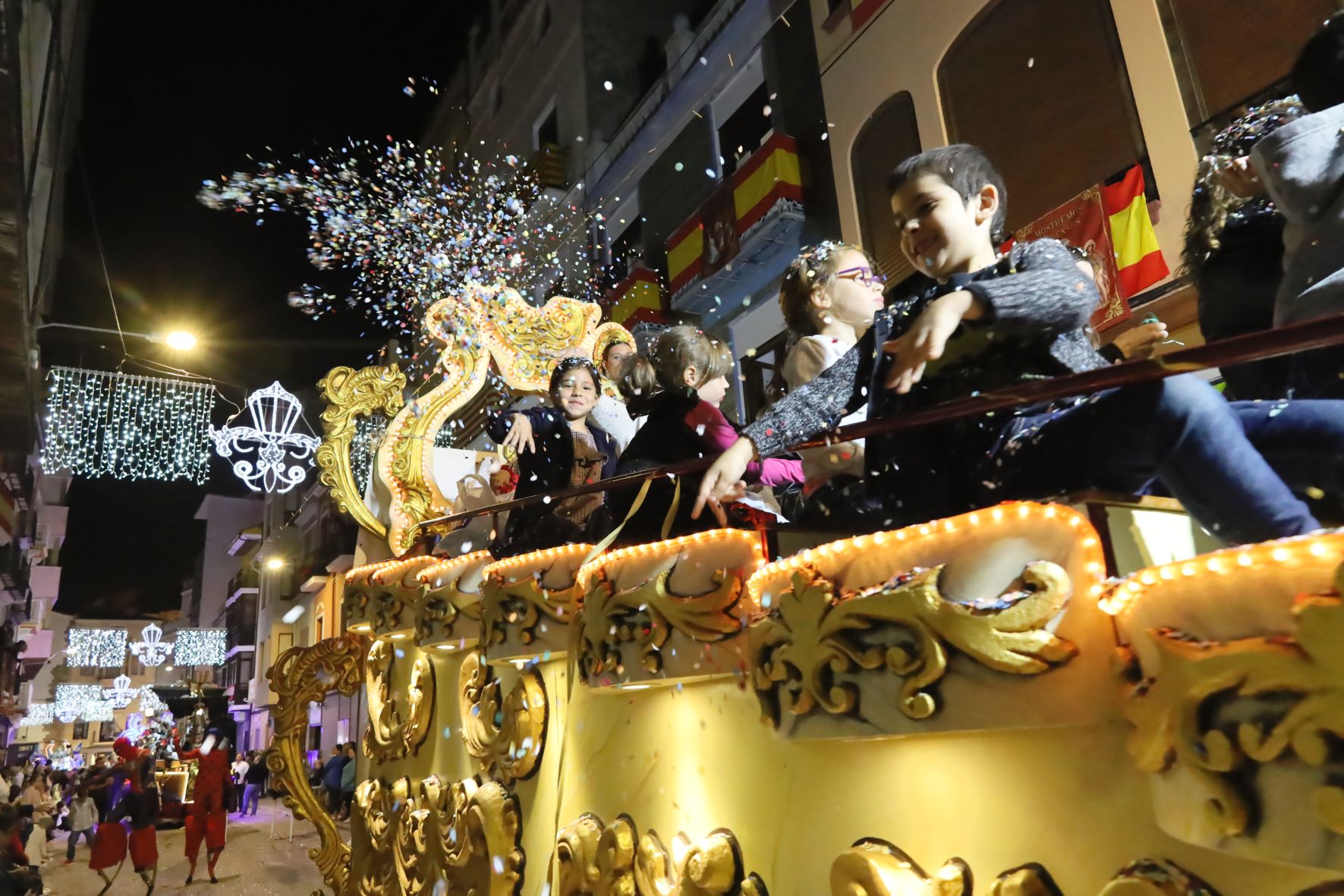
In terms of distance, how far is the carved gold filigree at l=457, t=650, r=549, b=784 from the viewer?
2332 millimetres

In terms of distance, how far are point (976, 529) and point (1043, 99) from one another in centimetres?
539

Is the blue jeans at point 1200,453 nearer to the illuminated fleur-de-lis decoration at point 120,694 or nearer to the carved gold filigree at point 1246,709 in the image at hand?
the carved gold filigree at point 1246,709

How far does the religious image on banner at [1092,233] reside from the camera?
4.75 metres

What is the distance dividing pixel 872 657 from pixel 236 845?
35.9ft

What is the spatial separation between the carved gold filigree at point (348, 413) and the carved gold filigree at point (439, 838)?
1.07 meters

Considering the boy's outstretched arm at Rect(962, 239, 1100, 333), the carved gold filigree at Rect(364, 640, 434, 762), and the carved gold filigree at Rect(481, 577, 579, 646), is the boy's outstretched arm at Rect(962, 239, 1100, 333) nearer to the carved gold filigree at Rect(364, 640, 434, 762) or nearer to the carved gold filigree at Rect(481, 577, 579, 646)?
the carved gold filigree at Rect(481, 577, 579, 646)

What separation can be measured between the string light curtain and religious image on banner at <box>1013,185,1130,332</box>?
922cm

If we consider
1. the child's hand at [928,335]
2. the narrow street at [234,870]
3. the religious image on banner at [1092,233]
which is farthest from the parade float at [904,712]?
the narrow street at [234,870]

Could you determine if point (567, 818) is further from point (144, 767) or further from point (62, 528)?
point (62, 528)

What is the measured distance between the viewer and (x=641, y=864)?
1.77 m

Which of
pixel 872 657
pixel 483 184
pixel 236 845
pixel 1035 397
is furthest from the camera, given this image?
pixel 483 184

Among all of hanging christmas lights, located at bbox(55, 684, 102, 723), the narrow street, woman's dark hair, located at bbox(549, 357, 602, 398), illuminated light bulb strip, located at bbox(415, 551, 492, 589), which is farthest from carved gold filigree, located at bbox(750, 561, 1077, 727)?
hanging christmas lights, located at bbox(55, 684, 102, 723)

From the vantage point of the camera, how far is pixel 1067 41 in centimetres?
544

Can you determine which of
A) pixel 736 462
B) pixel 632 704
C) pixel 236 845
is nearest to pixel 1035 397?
pixel 736 462
